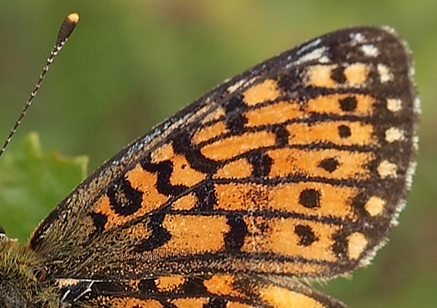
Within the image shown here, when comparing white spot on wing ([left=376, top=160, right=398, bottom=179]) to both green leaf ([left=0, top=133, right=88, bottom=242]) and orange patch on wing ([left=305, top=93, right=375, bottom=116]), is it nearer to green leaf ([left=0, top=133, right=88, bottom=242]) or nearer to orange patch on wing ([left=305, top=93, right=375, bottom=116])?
orange patch on wing ([left=305, top=93, right=375, bottom=116])

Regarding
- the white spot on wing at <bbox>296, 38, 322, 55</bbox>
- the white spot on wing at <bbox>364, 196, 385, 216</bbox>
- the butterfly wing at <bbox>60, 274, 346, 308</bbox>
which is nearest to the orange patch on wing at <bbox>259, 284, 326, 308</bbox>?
the butterfly wing at <bbox>60, 274, 346, 308</bbox>

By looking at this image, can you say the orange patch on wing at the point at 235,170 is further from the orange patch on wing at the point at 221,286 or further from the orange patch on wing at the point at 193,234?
the orange patch on wing at the point at 221,286

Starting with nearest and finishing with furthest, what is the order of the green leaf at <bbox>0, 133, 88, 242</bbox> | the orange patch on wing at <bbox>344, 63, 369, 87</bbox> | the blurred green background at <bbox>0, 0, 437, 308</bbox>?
the orange patch on wing at <bbox>344, 63, 369, 87</bbox> → the green leaf at <bbox>0, 133, 88, 242</bbox> → the blurred green background at <bbox>0, 0, 437, 308</bbox>

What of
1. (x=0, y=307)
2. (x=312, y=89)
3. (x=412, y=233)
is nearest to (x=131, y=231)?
(x=0, y=307)

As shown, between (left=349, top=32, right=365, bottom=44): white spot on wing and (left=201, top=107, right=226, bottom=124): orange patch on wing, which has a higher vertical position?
(left=349, top=32, right=365, bottom=44): white spot on wing

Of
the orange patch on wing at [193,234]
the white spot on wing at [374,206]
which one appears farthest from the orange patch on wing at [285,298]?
the white spot on wing at [374,206]

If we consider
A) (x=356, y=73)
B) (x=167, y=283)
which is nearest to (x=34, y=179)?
(x=167, y=283)

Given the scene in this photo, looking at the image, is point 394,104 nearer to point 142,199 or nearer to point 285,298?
point 285,298
